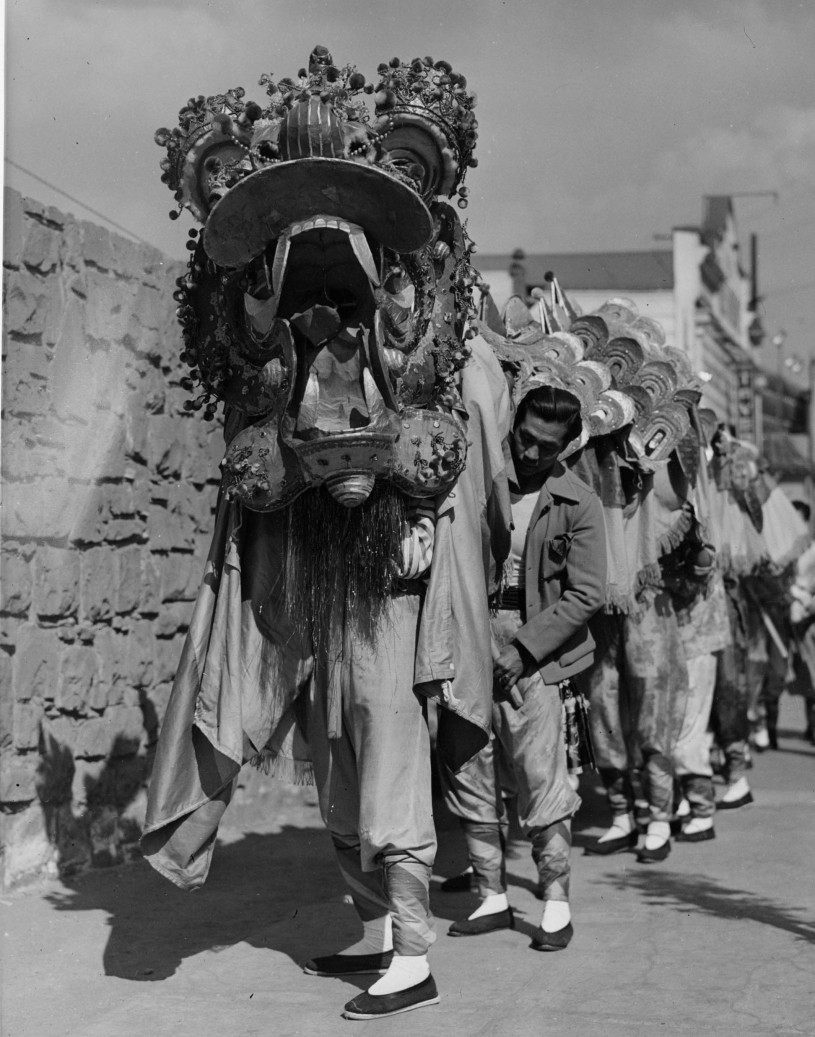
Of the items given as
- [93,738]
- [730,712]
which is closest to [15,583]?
[93,738]

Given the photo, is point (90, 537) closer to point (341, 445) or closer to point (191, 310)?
point (191, 310)

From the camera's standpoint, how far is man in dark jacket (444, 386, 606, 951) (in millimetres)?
5809

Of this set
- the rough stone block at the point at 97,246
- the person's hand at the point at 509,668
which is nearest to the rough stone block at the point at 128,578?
the rough stone block at the point at 97,246

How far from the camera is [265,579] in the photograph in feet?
16.8

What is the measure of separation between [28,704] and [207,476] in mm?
2102

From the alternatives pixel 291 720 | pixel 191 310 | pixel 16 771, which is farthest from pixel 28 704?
pixel 191 310

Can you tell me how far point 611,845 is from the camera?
25.8ft

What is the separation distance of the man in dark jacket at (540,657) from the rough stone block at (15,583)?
6.26 feet

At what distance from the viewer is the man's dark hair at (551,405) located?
19.2 feet

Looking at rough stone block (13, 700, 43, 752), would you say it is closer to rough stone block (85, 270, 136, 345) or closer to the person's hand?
rough stone block (85, 270, 136, 345)

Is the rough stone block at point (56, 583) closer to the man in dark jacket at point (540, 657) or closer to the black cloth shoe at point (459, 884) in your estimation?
the man in dark jacket at point (540, 657)

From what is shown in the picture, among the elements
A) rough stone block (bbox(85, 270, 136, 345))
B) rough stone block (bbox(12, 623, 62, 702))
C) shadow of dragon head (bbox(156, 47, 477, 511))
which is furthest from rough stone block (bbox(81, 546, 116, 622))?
shadow of dragon head (bbox(156, 47, 477, 511))

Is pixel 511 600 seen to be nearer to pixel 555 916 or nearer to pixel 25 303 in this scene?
pixel 555 916

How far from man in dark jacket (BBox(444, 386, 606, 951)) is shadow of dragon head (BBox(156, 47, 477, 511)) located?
1.08 m
